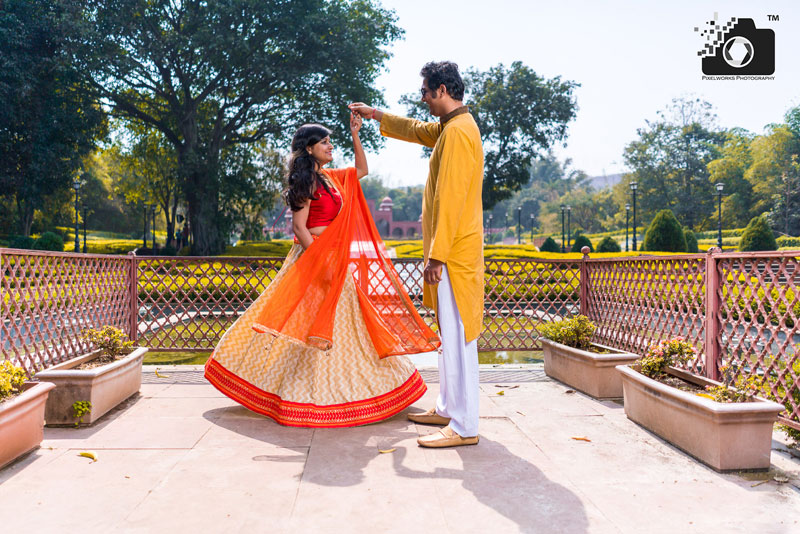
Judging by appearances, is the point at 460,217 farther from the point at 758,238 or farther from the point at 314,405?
the point at 758,238

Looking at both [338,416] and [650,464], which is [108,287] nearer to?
[338,416]

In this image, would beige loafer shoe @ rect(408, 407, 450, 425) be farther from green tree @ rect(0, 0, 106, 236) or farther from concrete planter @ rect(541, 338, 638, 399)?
green tree @ rect(0, 0, 106, 236)

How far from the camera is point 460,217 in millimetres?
2953

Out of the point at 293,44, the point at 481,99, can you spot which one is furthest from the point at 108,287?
the point at 481,99

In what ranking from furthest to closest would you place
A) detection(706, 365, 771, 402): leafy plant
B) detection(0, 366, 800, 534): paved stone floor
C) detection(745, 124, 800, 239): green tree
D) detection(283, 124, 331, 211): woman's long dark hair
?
detection(745, 124, 800, 239): green tree
detection(283, 124, 331, 211): woman's long dark hair
detection(706, 365, 771, 402): leafy plant
detection(0, 366, 800, 534): paved stone floor

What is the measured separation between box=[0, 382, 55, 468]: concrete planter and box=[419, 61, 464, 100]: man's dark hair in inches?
102

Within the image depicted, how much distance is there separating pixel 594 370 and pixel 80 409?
336 centimetres

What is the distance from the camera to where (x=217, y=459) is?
279 centimetres

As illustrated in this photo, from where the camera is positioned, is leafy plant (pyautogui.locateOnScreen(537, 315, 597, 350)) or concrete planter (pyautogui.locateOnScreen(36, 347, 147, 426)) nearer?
concrete planter (pyautogui.locateOnScreen(36, 347, 147, 426))

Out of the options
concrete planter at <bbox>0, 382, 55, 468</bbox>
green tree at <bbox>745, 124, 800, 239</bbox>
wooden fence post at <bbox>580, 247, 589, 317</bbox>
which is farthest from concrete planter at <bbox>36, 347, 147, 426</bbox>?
green tree at <bbox>745, 124, 800, 239</bbox>

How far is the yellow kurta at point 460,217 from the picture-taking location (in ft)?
9.53

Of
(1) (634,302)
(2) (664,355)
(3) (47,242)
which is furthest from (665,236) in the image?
(3) (47,242)

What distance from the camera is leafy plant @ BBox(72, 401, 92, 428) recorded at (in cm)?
334

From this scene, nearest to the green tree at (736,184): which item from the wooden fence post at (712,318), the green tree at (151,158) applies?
the green tree at (151,158)
